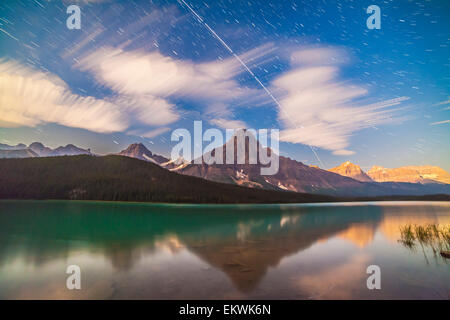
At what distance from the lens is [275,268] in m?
20.4

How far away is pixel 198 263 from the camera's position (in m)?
22.2
